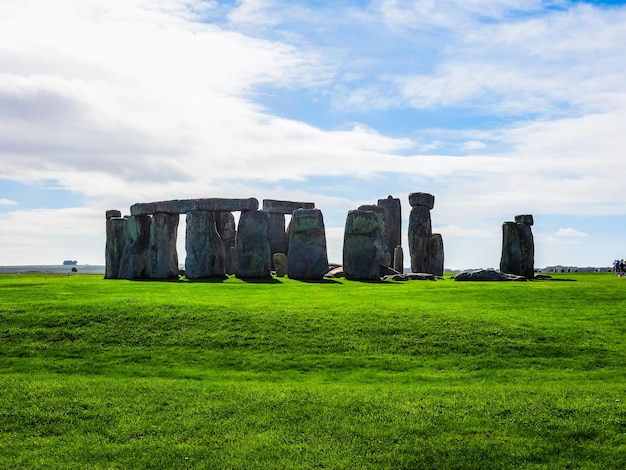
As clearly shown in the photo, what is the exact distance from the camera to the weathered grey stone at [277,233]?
44281 mm

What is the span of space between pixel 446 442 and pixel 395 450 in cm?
90

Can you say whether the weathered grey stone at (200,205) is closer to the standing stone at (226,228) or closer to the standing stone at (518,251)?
the standing stone at (226,228)

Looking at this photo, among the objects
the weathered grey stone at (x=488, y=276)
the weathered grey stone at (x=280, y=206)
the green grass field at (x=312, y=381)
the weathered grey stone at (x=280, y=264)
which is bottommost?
the green grass field at (x=312, y=381)

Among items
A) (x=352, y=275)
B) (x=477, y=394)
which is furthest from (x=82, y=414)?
(x=352, y=275)

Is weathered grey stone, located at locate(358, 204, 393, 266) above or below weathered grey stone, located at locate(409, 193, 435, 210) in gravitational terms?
below

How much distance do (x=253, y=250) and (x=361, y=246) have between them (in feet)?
18.6

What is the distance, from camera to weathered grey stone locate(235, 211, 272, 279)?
34.0 m

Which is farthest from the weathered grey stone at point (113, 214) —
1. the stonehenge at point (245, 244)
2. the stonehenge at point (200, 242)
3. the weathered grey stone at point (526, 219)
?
the weathered grey stone at point (526, 219)

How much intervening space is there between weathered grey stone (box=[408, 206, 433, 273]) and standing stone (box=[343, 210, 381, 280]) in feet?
27.4

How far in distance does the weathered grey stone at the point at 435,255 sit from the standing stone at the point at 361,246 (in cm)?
895

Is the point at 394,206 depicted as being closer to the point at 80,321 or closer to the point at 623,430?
the point at 80,321

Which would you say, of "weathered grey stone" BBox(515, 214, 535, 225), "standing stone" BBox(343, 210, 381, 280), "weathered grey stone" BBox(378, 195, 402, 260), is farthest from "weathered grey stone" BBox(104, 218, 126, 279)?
"weathered grey stone" BBox(515, 214, 535, 225)

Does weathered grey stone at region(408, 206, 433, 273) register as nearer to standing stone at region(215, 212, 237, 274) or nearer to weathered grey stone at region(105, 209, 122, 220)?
standing stone at region(215, 212, 237, 274)

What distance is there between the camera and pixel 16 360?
15.6 meters
